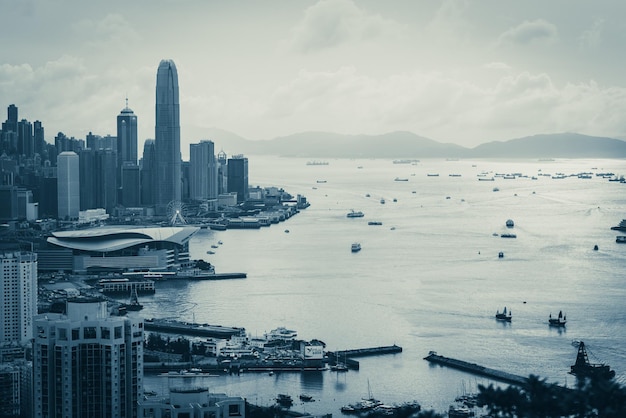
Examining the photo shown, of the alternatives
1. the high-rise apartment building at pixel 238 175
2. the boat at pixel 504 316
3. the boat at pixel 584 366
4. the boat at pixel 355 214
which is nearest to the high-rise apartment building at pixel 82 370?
the boat at pixel 584 366

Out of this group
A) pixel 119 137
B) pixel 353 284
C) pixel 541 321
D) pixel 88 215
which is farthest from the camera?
pixel 119 137

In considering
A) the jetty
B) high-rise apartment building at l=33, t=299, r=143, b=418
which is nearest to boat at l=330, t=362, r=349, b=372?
the jetty

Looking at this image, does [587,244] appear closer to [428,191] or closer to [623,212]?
[623,212]

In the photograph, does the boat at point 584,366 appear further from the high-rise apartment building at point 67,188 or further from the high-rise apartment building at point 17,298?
the high-rise apartment building at point 67,188

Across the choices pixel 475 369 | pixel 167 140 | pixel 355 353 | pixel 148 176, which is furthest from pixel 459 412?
pixel 148 176

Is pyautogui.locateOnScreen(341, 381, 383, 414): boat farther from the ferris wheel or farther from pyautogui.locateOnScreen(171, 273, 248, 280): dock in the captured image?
the ferris wheel

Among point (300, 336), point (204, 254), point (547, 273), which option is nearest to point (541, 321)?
point (300, 336)
